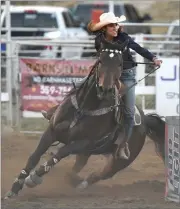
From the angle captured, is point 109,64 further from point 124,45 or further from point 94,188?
point 94,188

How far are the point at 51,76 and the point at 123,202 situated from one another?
5607mm

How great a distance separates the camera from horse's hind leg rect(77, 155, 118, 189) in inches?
325

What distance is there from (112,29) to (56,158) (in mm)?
1504

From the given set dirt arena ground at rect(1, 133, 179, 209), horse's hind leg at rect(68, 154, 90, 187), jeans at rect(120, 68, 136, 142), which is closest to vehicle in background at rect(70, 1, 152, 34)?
dirt arena ground at rect(1, 133, 179, 209)

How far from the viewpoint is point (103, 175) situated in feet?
27.2

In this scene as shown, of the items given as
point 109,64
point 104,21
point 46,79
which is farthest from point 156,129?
point 46,79

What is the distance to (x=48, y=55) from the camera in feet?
50.5

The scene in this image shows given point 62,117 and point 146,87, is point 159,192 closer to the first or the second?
point 62,117

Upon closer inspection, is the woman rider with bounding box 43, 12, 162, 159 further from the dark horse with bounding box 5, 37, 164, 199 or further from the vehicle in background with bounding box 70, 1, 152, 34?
the vehicle in background with bounding box 70, 1, 152, 34

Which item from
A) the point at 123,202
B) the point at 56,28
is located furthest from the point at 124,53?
the point at 56,28

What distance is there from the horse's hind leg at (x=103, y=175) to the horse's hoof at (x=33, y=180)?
0.97m

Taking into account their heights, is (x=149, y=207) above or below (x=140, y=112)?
below

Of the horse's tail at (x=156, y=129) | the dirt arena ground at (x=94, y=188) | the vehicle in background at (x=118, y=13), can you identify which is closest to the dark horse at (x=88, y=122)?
the dirt arena ground at (x=94, y=188)

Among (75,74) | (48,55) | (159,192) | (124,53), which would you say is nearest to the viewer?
(124,53)
